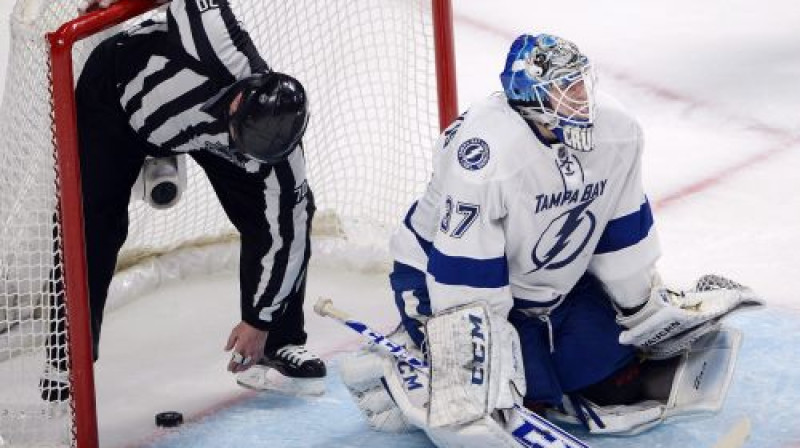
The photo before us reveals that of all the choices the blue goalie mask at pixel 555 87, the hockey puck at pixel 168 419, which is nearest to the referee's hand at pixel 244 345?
the hockey puck at pixel 168 419

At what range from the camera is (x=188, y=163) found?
13.8ft

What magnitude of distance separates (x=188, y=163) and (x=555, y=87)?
1.31 meters

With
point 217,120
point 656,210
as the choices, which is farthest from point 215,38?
point 656,210

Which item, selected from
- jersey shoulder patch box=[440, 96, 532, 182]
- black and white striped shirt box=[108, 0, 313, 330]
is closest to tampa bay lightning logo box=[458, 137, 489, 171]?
jersey shoulder patch box=[440, 96, 532, 182]

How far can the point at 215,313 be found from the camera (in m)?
4.12

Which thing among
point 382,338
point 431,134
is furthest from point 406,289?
point 431,134

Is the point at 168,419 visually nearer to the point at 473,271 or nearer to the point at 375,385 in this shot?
the point at 375,385

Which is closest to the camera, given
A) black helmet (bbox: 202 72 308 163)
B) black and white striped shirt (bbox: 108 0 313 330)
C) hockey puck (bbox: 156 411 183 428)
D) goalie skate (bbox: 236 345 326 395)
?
black helmet (bbox: 202 72 308 163)

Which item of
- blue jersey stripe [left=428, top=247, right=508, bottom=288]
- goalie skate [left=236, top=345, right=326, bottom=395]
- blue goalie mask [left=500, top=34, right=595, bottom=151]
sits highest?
blue goalie mask [left=500, top=34, right=595, bottom=151]

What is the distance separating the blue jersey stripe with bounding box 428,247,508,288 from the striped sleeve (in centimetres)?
52

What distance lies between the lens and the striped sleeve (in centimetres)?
335

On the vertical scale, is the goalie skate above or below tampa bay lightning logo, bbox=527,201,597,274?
below

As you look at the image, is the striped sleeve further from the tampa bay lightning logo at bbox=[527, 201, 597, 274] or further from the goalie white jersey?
the tampa bay lightning logo at bbox=[527, 201, 597, 274]

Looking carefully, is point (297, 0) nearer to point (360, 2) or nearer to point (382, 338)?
point (360, 2)
